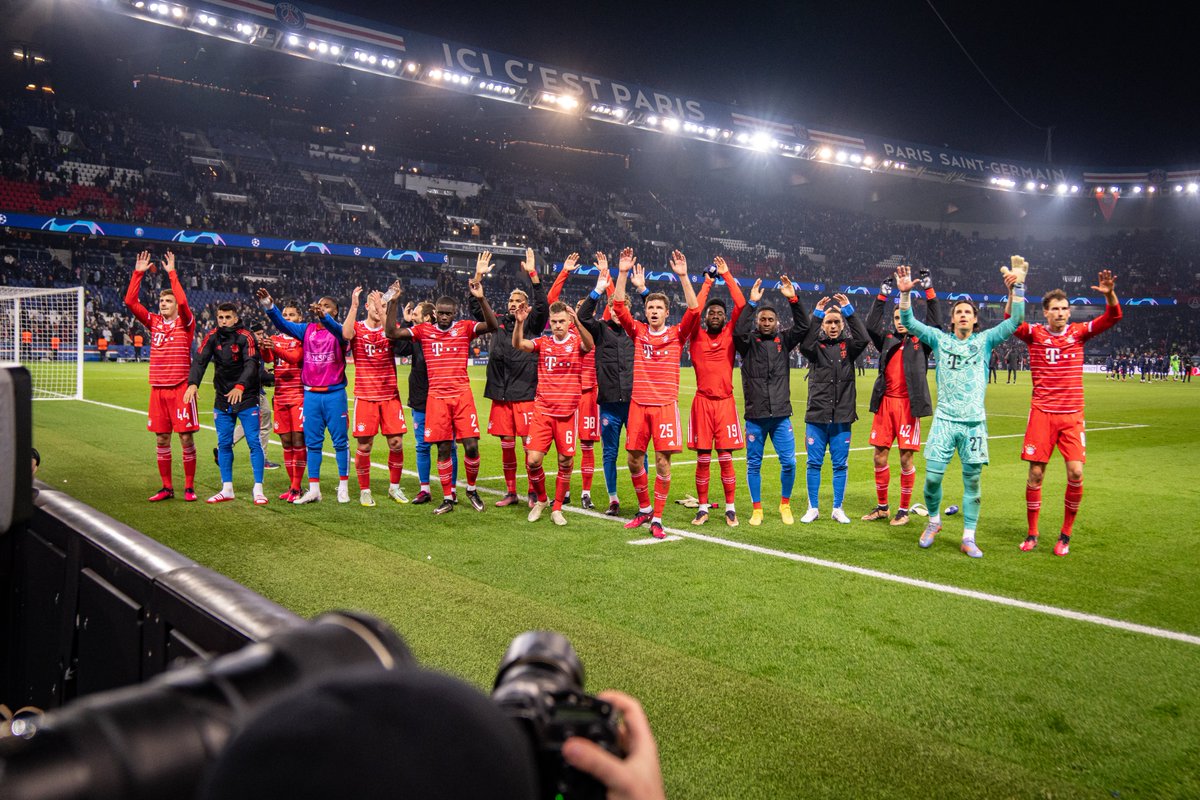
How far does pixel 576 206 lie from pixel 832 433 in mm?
45869

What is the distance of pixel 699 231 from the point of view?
53875 millimetres

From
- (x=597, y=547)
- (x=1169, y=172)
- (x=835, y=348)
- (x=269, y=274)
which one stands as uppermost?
(x=1169, y=172)

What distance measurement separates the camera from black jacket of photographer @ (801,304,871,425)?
7.76 m

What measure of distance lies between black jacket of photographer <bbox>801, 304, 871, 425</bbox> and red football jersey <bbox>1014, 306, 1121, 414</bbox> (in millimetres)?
1501

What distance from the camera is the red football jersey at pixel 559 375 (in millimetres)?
7844

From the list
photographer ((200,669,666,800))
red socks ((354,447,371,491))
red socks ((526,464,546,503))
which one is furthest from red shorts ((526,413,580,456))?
photographer ((200,669,666,800))

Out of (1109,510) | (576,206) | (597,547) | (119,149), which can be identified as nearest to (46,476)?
(597,547)

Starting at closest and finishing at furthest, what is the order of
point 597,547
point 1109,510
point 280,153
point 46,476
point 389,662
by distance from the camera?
1. point 389,662
2. point 597,547
3. point 1109,510
4. point 46,476
5. point 280,153

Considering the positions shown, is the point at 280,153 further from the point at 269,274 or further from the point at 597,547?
the point at 597,547

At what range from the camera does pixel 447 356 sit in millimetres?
8219

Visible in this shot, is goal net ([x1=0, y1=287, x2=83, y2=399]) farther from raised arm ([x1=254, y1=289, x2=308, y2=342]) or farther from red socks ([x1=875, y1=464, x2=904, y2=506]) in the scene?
red socks ([x1=875, y1=464, x2=904, y2=506])

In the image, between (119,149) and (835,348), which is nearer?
(835,348)

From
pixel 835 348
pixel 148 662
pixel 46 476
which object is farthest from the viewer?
pixel 46 476

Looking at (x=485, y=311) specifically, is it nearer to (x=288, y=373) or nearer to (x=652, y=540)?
(x=288, y=373)
